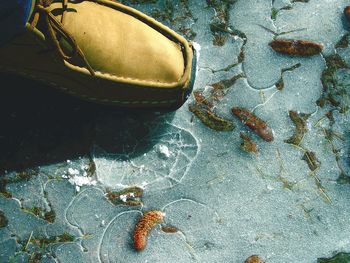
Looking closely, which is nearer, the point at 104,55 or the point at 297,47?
the point at 104,55

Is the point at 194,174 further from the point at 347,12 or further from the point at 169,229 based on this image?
the point at 347,12

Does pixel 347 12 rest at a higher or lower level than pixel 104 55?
higher

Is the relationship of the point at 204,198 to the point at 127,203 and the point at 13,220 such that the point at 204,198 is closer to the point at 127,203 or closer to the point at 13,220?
the point at 127,203

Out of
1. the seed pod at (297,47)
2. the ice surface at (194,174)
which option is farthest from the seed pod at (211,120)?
the seed pod at (297,47)

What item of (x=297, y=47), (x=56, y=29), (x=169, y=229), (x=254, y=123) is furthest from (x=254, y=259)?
(x=56, y=29)

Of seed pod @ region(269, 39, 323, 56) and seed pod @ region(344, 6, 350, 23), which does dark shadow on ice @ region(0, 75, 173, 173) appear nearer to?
seed pod @ region(269, 39, 323, 56)

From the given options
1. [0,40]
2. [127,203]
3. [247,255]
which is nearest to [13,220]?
[127,203]

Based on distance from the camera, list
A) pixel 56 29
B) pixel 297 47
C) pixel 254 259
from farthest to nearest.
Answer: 1. pixel 297 47
2. pixel 254 259
3. pixel 56 29
